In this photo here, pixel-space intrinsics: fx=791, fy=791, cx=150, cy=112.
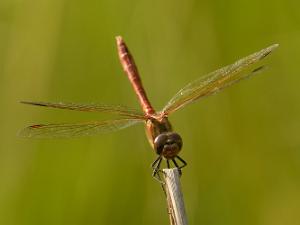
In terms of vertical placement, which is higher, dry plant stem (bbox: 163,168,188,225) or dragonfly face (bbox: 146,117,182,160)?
dragonfly face (bbox: 146,117,182,160)

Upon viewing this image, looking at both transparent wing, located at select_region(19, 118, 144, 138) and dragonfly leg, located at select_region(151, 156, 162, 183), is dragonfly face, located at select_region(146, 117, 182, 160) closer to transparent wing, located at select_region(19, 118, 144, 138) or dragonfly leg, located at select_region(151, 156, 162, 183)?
dragonfly leg, located at select_region(151, 156, 162, 183)

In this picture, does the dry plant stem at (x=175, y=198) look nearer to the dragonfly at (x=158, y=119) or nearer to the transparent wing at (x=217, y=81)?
the dragonfly at (x=158, y=119)

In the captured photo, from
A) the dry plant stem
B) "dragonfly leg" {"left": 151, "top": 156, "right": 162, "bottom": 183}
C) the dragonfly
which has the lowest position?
the dry plant stem

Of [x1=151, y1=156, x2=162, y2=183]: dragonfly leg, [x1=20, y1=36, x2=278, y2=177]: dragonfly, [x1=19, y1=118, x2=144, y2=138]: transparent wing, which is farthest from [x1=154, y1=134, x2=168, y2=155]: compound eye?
[x1=19, y1=118, x2=144, y2=138]: transparent wing

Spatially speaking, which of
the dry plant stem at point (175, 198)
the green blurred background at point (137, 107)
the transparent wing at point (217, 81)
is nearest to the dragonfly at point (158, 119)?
the transparent wing at point (217, 81)

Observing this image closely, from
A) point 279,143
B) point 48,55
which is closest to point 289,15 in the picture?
point 279,143

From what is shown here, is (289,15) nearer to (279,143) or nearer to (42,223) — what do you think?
(279,143)

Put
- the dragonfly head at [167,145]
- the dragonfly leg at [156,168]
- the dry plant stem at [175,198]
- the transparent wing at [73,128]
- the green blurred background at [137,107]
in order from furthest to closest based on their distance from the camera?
the green blurred background at [137,107] < the transparent wing at [73,128] < the dragonfly leg at [156,168] < the dragonfly head at [167,145] < the dry plant stem at [175,198]
